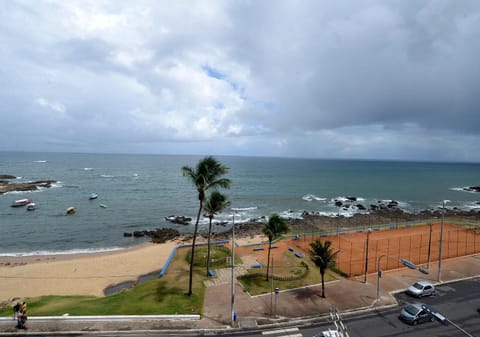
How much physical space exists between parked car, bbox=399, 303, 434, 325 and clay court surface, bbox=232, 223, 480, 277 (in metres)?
8.65

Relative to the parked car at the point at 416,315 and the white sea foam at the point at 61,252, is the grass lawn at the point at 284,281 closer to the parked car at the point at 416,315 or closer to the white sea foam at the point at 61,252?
the parked car at the point at 416,315

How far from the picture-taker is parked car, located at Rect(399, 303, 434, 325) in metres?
17.8

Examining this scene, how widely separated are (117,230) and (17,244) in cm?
1572

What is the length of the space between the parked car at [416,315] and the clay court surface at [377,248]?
28.4ft

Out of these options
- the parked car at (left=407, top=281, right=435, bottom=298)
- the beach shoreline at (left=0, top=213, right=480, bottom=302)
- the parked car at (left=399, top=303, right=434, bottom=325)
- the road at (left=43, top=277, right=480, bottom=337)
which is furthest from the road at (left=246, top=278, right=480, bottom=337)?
the beach shoreline at (left=0, top=213, right=480, bottom=302)

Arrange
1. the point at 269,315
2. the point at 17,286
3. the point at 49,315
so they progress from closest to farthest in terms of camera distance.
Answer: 1. the point at 49,315
2. the point at 269,315
3. the point at 17,286

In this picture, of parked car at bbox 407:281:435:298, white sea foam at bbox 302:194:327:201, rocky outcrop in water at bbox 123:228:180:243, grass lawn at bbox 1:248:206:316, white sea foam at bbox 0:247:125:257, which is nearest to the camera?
grass lawn at bbox 1:248:206:316

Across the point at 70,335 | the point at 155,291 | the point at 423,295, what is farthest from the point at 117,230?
Answer: the point at 423,295

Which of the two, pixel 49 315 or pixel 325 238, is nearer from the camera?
pixel 49 315

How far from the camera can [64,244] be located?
43.8 m

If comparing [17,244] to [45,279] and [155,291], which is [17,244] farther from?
[155,291]

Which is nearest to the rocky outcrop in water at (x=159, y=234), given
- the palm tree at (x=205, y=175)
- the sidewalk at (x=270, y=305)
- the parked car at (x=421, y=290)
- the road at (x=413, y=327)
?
the sidewalk at (x=270, y=305)

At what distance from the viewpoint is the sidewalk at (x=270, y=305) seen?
635 inches

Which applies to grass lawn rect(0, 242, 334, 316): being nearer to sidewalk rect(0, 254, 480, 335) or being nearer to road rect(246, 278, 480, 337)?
sidewalk rect(0, 254, 480, 335)
